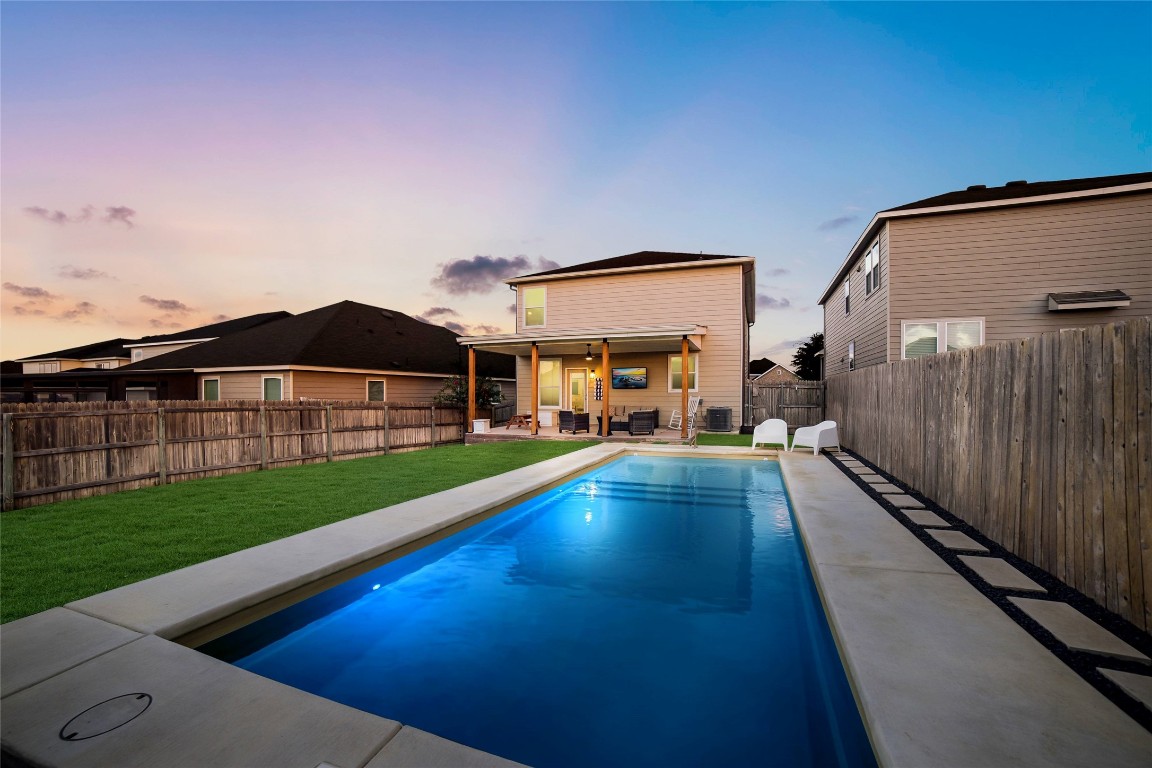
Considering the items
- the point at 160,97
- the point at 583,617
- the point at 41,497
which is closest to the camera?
the point at 583,617

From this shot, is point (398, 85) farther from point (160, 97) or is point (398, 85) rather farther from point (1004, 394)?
point (1004, 394)

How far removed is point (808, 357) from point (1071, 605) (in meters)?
52.6

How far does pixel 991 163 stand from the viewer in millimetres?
15844

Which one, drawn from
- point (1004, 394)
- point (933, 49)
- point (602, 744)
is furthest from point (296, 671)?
point (933, 49)

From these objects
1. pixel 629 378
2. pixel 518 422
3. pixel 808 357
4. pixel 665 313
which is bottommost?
pixel 518 422

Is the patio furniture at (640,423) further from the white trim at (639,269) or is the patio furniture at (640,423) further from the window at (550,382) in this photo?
the white trim at (639,269)

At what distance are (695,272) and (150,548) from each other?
15.7m

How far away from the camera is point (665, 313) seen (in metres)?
17.2

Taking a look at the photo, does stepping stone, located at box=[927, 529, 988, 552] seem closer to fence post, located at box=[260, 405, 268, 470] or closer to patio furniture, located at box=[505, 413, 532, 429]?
fence post, located at box=[260, 405, 268, 470]

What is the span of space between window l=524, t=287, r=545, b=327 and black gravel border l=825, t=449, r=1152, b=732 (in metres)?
14.9

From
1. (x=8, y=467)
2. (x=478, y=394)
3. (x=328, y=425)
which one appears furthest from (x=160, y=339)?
(x=8, y=467)

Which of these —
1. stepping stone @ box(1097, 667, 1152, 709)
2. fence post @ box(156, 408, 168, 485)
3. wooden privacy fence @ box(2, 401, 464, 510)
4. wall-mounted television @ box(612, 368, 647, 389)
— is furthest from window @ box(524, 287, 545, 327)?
stepping stone @ box(1097, 667, 1152, 709)

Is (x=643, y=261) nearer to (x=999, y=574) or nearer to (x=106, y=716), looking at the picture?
(x=999, y=574)

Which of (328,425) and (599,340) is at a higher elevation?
(599,340)
